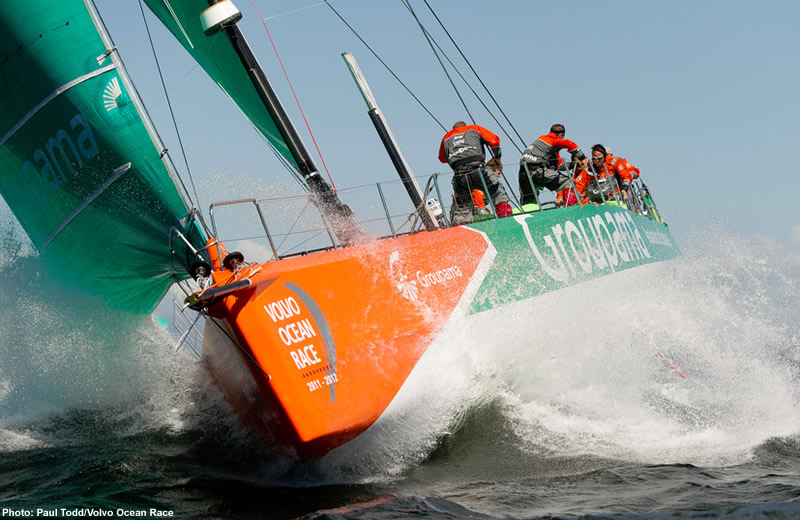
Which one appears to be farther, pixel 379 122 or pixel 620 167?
pixel 620 167

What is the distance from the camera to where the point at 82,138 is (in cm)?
579

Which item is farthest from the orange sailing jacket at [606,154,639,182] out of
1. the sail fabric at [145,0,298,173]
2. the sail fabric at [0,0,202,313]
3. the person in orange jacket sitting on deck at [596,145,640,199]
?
the sail fabric at [0,0,202,313]

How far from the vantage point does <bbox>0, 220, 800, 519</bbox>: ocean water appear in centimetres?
360

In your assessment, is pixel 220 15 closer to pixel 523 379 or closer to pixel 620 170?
pixel 523 379

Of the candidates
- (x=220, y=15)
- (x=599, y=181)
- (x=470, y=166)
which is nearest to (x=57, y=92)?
(x=220, y=15)

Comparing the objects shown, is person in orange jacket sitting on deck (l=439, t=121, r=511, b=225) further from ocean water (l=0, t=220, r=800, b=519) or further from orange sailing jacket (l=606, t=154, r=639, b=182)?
orange sailing jacket (l=606, t=154, r=639, b=182)

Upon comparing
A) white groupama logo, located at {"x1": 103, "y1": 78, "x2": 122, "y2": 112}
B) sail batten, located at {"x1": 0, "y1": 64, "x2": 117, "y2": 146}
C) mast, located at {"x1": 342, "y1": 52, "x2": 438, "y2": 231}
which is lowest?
mast, located at {"x1": 342, "y1": 52, "x2": 438, "y2": 231}

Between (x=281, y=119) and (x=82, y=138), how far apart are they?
60.2 inches

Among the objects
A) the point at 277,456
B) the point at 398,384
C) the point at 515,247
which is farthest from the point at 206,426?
the point at 515,247

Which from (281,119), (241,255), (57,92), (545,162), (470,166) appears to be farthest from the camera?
(545,162)

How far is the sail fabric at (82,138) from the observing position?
568 centimetres

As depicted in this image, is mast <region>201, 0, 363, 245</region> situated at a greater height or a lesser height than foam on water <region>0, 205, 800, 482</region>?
greater

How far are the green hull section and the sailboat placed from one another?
0.8 inches

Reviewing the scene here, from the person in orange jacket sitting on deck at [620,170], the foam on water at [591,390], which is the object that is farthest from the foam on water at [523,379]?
the person in orange jacket sitting on deck at [620,170]
